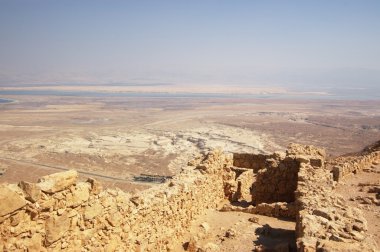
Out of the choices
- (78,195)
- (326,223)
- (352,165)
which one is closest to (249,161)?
(352,165)

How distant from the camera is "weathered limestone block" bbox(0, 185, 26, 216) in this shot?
430cm

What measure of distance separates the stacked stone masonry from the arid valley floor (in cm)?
101

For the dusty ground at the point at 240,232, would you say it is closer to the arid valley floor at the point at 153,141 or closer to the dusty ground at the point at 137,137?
the arid valley floor at the point at 153,141

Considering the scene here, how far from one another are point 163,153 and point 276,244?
3198 cm

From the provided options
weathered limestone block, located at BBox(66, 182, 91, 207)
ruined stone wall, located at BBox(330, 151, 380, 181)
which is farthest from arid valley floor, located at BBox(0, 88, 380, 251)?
weathered limestone block, located at BBox(66, 182, 91, 207)

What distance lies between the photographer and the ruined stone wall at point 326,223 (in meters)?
5.82

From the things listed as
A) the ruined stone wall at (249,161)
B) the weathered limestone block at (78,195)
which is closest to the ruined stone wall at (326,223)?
the weathered limestone block at (78,195)

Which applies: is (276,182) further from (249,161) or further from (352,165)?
(352,165)

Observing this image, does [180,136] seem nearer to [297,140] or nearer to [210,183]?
[297,140]

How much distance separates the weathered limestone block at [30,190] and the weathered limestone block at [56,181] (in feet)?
0.30

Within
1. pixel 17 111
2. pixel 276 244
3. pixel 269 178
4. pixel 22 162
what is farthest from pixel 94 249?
pixel 17 111

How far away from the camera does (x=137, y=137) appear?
4912cm

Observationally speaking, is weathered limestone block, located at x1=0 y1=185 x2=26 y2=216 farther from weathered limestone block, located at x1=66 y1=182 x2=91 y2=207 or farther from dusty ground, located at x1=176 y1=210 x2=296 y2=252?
dusty ground, located at x1=176 y1=210 x2=296 y2=252

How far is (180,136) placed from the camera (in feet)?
163
